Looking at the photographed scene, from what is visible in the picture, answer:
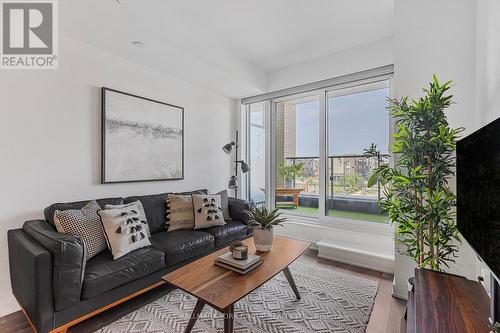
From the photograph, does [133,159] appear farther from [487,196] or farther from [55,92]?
[487,196]

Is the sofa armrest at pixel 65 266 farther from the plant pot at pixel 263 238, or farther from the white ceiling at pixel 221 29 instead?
the white ceiling at pixel 221 29

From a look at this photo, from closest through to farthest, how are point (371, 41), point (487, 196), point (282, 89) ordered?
point (487, 196) → point (371, 41) → point (282, 89)

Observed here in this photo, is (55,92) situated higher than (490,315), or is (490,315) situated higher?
(55,92)

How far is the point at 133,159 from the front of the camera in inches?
109

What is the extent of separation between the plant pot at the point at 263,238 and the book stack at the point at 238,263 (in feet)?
0.68

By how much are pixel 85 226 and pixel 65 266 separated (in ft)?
1.49

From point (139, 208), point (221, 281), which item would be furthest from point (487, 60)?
point (139, 208)

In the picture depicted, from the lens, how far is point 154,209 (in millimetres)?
2715

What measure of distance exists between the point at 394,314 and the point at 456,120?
1689 millimetres

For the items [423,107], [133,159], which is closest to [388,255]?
[423,107]

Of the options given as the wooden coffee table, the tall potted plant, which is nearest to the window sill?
the tall potted plant

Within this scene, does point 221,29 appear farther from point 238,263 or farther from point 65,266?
point 65,266

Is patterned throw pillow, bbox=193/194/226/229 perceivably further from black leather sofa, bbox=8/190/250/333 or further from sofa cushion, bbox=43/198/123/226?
sofa cushion, bbox=43/198/123/226

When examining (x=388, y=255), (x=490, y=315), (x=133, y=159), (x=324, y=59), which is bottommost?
(x=388, y=255)
